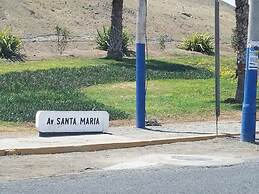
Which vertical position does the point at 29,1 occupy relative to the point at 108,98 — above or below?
above

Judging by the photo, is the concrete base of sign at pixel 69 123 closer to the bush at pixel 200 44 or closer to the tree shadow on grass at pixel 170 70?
the tree shadow on grass at pixel 170 70

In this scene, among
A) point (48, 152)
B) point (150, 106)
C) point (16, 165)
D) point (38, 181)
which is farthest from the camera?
point (150, 106)

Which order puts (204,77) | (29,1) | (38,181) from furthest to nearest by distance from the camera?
(29,1), (204,77), (38,181)

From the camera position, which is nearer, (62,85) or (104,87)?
(62,85)

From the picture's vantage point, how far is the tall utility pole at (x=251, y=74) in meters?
15.7

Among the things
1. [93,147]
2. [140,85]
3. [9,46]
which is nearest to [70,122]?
[93,147]

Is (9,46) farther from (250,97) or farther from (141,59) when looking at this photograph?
(250,97)

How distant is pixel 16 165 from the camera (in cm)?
1216

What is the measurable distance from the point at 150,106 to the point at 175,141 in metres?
6.84

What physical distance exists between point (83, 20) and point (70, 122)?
3809 centimetres

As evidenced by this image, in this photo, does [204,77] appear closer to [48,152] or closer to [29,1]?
[48,152]

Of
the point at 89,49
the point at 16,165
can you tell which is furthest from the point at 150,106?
the point at 89,49

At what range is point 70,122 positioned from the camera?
51.2ft

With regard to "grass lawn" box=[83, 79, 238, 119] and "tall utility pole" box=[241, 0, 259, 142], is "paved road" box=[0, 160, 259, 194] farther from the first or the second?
"grass lawn" box=[83, 79, 238, 119]
